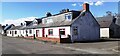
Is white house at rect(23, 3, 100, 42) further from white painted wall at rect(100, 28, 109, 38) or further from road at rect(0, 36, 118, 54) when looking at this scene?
white painted wall at rect(100, 28, 109, 38)

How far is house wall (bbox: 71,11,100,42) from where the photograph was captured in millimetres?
37256

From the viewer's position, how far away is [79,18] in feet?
124

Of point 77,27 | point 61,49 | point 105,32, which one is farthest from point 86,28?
point 105,32

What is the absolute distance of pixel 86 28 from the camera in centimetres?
3831

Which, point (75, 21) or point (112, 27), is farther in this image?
point (112, 27)

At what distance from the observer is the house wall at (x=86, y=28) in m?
37.3

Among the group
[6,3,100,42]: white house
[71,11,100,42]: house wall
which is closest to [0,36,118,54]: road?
[6,3,100,42]: white house

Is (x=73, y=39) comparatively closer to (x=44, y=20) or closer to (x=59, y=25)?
(x=59, y=25)

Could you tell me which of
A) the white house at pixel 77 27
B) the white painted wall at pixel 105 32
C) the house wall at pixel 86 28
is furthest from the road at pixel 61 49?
the white painted wall at pixel 105 32

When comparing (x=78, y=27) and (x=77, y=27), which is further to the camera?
(x=78, y=27)

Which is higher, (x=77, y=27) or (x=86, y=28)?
(x=77, y=27)

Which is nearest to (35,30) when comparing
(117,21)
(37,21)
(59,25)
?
(37,21)

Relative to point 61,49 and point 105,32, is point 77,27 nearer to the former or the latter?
point 61,49

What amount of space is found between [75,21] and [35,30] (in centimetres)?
1848
